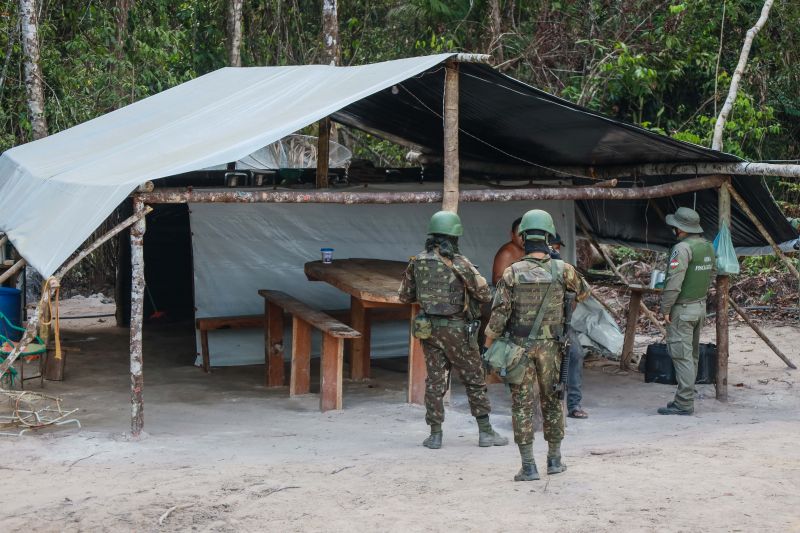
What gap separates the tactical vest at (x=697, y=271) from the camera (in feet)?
25.6

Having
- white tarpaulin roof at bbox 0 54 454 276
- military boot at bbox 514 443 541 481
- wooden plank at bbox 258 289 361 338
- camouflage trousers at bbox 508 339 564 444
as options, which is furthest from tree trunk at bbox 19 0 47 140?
military boot at bbox 514 443 541 481

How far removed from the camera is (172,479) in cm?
581

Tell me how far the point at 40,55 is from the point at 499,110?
7.50m

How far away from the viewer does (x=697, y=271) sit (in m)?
7.78

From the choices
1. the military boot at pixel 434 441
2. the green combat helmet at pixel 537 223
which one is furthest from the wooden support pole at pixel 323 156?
the green combat helmet at pixel 537 223

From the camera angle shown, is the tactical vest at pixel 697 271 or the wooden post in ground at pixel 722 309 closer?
the tactical vest at pixel 697 271

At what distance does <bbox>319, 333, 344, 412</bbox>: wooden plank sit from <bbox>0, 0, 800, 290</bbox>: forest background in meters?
6.85

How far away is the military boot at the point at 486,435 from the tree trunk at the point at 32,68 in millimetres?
8409

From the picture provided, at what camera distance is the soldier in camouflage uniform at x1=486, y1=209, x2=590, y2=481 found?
18.3ft

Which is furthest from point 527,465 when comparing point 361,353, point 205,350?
point 205,350

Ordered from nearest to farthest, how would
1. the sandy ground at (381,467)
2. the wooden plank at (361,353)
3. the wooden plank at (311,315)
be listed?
the sandy ground at (381,467) → the wooden plank at (311,315) → the wooden plank at (361,353)

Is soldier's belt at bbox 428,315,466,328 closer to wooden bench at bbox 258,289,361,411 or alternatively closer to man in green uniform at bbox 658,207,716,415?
wooden bench at bbox 258,289,361,411

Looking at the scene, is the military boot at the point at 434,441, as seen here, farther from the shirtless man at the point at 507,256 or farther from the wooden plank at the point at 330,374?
the shirtless man at the point at 507,256

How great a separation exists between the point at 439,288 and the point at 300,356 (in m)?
2.48
